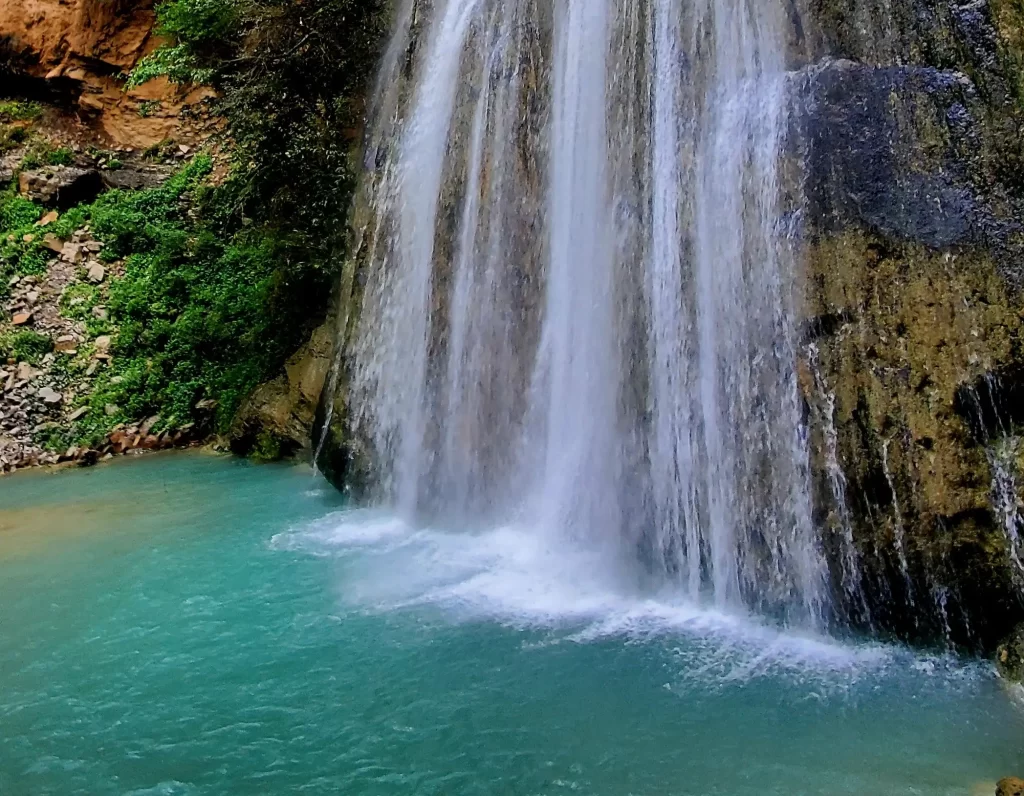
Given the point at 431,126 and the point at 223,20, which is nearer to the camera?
the point at 431,126

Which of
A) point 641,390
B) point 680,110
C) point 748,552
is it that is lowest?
point 748,552

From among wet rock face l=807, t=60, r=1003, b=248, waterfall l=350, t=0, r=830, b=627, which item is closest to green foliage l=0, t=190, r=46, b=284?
waterfall l=350, t=0, r=830, b=627

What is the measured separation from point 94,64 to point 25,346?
299 inches

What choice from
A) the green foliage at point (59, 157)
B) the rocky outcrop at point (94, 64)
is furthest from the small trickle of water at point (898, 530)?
the green foliage at point (59, 157)

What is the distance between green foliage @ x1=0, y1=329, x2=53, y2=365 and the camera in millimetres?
12828

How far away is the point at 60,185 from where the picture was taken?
50.2ft

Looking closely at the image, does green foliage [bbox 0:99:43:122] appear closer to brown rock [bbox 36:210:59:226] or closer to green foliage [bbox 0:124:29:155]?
green foliage [bbox 0:124:29:155]

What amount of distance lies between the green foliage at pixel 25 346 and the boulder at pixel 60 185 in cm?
340

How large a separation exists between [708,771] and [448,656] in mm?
1782

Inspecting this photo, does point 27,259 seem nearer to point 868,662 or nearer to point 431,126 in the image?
point 431,126

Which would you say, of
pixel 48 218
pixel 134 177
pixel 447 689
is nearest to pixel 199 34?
pixel 134 177

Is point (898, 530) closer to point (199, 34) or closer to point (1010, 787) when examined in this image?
point (1010, 787)

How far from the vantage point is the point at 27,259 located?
46.2ft

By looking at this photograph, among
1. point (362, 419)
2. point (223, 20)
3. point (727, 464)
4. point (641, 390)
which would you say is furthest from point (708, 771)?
point (223, 20)
